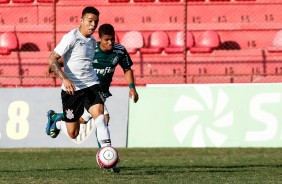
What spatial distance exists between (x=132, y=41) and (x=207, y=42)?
6.61 ft

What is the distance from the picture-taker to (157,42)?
24.2 m

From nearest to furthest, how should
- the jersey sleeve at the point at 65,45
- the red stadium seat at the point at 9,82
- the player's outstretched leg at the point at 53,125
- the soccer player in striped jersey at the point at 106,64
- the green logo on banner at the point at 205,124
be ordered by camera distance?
the jersey sleeve at the point at 65,45
the soccer player in striped jersey at the point at 106,64
the player's outstretched leg at the point at 53,125
the green logo on banner at the point at 205,124
the red stadium seat at the point at 9,82

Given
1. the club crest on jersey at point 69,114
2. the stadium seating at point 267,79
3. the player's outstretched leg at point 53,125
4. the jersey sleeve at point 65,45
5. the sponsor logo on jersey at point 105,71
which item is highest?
the jersey sleeve at point 65,45

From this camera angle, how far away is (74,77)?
11.8 metres

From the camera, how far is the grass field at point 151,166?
419 inches

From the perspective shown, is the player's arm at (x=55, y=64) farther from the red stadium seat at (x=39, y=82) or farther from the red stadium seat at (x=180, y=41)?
the red stadium seat at (x=180, y=41)

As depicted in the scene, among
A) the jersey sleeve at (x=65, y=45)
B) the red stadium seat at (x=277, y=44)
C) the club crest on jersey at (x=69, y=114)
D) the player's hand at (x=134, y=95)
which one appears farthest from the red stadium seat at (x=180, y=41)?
the jersey sleeve at (x=65, y=45)

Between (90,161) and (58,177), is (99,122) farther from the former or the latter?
(90,161)

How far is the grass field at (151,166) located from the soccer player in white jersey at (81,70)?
0.77m

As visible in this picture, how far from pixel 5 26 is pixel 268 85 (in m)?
9.44

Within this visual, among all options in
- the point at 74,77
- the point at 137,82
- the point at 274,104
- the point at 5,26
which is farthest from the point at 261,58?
the point at 74,77

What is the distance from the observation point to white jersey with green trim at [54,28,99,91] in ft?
38.1

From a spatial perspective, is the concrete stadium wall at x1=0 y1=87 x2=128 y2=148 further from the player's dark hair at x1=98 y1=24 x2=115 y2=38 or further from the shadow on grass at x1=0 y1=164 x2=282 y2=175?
the player's dark hair at x1=98 y1=24 x2=115 y2=38

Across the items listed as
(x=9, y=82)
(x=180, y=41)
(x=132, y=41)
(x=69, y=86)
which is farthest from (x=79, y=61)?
(x=180, y=41)
